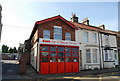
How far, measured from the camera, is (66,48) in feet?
51.8

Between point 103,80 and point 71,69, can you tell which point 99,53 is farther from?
point 103,80

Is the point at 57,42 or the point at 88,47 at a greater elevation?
the point at 57,42

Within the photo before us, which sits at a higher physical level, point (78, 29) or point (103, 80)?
point (78, 29)

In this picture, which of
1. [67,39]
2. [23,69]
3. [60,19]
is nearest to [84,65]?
[67,39]

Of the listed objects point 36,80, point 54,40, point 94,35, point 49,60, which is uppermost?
point 94,35

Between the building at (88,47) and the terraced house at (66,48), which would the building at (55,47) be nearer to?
the terraced house at (66,48)

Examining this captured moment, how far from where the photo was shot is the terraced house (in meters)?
14.2

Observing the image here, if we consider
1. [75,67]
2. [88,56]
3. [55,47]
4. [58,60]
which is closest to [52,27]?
[55,47]

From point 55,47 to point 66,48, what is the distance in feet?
5.79

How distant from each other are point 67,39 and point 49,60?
4.25 metres

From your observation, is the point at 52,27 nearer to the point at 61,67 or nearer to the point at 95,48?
the point at 61,67

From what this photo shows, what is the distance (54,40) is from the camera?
14914 millimetres

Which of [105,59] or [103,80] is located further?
[105,59]

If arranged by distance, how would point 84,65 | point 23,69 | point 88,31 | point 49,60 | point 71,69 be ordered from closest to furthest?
point 23,69 → point 49,60 → point 71,69 → point 84,65 → point 88,31
